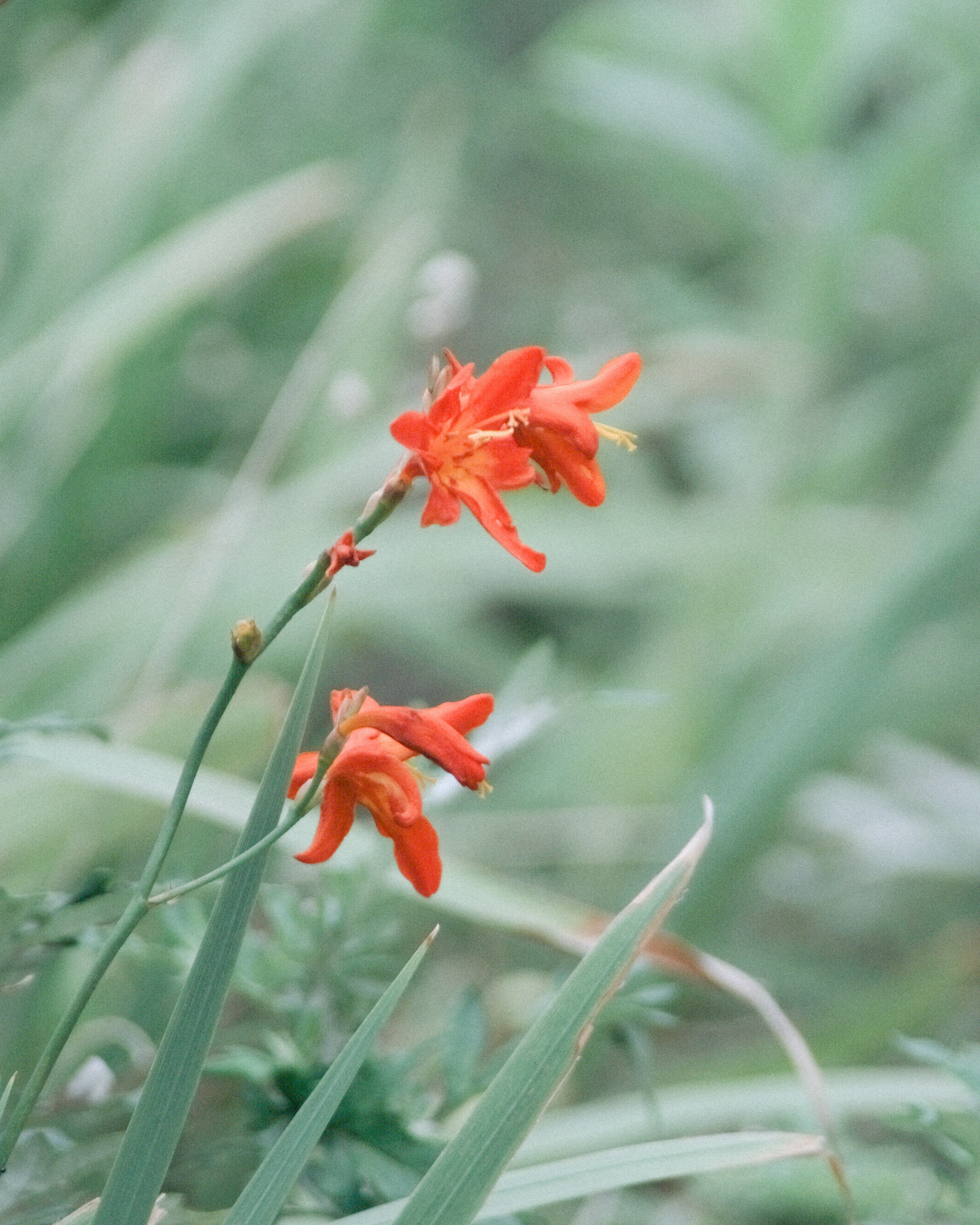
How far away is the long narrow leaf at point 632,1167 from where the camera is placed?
474 mm

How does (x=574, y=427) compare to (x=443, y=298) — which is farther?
(x=443, y=298)

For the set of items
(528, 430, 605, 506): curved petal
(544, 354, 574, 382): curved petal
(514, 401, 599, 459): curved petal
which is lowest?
(528, 430, 605, 506): curved petal

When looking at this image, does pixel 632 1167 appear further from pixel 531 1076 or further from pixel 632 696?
pixel 632 696

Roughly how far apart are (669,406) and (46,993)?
100 cm

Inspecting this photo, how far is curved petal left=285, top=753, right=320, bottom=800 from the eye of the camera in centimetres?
46

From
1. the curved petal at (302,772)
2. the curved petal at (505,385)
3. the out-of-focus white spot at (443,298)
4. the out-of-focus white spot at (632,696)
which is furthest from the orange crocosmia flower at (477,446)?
the out-of-focus white spot at (443,298)

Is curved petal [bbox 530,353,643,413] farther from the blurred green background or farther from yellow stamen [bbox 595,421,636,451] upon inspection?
the blurred green background

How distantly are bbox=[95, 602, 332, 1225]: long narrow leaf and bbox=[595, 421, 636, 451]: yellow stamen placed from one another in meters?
0.13

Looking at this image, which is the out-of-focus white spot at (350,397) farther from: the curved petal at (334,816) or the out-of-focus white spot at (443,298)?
the curved petal at (334,816)

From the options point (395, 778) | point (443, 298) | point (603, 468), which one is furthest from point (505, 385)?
point (603, 468)

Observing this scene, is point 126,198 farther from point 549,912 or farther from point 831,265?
point 549,912

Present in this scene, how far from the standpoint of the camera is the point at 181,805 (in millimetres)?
384

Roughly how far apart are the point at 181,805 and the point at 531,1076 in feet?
0.49

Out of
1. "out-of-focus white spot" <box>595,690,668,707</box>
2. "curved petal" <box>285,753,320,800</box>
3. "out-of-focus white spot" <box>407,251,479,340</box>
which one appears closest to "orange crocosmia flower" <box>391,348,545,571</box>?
"curved petal" <box>285,753,320,800</box>
